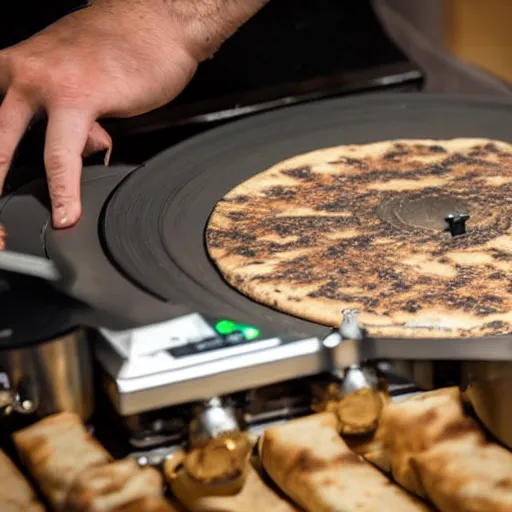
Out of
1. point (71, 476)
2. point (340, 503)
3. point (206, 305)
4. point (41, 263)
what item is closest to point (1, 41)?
point (41, 263)

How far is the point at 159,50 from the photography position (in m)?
1.34

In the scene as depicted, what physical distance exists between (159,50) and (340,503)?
29.3 inches

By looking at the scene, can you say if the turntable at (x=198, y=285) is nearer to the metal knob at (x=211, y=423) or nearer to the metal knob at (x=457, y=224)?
the metal knob at (x=211, y=423)

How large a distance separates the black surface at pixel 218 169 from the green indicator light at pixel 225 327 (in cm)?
4

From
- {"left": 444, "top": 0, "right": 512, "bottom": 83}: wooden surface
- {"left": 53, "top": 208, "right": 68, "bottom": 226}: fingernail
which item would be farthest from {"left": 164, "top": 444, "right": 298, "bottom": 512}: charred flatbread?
{"left": 444, "top": 0, "right": 512, "bottom": 83}: wooden surface

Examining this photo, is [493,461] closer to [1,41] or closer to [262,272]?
[262,272]

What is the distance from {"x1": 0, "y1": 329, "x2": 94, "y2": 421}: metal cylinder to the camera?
0.82 m

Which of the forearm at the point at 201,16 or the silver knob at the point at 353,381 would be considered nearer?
the silver knob at the point at 353,381

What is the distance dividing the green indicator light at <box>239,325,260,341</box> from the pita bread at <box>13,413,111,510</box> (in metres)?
0.14

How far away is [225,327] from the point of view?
0.84 metres

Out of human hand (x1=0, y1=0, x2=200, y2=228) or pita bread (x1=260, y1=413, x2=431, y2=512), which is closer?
pita bread (x1=260, y1=413, x2=431, y2=512)

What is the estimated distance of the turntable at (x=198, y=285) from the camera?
792 millimetres

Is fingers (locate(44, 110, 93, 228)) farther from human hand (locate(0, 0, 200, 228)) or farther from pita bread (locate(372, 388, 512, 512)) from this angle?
pita bread (locate(372, 388, 512, 512))

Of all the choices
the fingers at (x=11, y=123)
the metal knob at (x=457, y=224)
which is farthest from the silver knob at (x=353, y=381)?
the fingers at (x=11, y=123)
